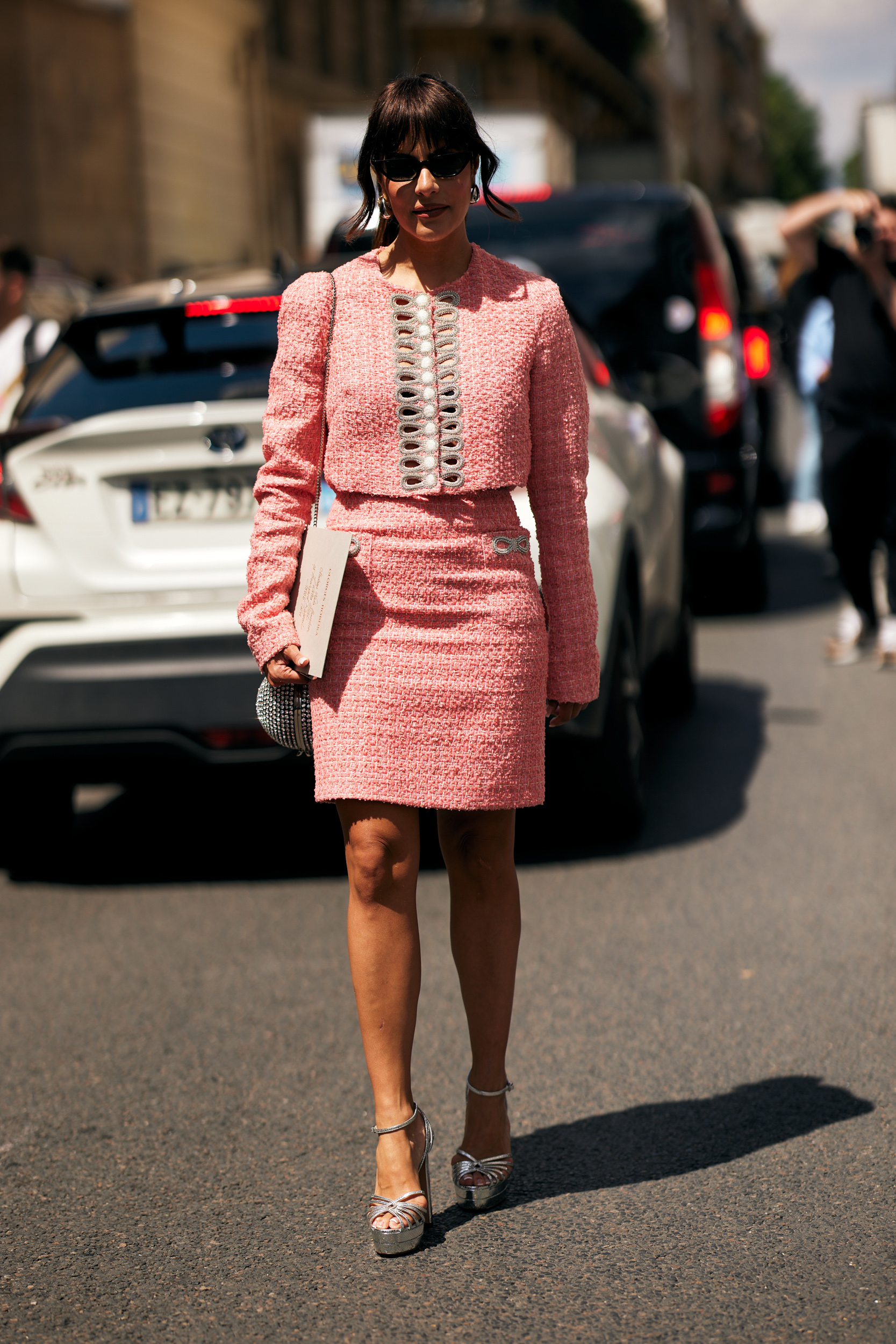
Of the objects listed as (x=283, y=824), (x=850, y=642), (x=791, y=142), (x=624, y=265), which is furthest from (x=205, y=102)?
(x=791, y=142)

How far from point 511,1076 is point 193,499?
6.48ft

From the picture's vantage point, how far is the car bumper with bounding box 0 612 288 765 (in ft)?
17.0

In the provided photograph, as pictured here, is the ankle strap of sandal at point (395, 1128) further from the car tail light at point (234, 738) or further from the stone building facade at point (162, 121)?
the stone building facade at point (162, 121)

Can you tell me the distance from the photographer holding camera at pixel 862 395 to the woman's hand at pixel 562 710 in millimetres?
5224

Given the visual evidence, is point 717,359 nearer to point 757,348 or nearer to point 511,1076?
point 757,348

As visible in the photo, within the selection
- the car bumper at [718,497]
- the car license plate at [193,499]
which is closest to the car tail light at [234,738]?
the car license plate at [193,499]

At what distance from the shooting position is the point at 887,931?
4895 millimetres

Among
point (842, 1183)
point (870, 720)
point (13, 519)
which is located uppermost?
point (13, 519)

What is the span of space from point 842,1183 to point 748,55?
443 feet

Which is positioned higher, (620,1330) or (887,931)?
(620,1330)

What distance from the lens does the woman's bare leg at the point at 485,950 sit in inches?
132

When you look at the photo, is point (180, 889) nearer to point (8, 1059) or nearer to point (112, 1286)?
point (8, 1059)

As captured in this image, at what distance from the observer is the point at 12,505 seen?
5.32 meters

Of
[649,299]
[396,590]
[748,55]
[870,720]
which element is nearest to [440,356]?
[396,590]
